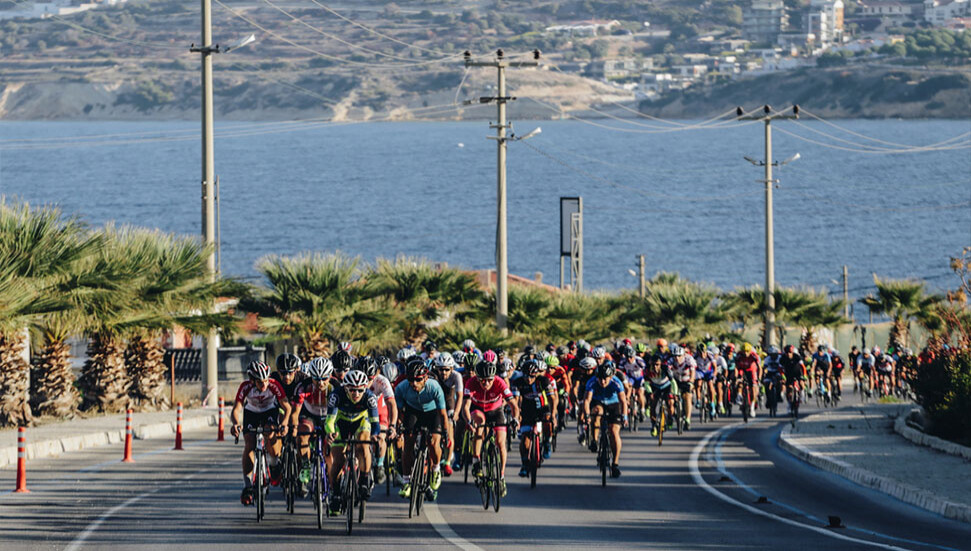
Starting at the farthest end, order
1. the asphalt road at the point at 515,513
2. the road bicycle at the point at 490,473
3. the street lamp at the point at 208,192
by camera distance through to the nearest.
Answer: the street lamp at the point at 208,192 → the road bicycle at the point at 490,473 → the asphalt road at the point at 515,513

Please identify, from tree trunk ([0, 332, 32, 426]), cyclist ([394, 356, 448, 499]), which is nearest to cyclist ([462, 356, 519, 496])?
cyclist ([394, 356, 448, 499])

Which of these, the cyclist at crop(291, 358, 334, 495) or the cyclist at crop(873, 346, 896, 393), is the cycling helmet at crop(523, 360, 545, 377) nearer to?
the cyclist at crop(291, 358, 334, 495)

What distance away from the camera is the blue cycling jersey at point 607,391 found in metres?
19.5

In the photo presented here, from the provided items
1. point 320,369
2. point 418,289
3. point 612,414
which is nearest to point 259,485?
point 320,369

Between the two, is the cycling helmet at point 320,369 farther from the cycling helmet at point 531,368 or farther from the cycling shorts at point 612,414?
the cycling shorts at point 612,414

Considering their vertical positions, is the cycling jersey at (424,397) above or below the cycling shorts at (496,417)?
above

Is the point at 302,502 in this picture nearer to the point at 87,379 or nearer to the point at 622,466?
the point at 622,466

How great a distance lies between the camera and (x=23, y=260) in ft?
82.1

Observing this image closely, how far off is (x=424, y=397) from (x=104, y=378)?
1458 centimetres

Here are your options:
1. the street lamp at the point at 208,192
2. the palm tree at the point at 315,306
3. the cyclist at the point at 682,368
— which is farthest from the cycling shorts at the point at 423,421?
the palm tree at the point at 315,306

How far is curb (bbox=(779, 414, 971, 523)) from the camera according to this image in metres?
16.3

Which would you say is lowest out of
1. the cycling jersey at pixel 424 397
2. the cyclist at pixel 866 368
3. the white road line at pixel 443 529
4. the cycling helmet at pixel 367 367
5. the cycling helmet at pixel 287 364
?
the cyclist at pixel 866 368

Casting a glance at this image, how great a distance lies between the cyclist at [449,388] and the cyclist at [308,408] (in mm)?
1733

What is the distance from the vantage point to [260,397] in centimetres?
1546
